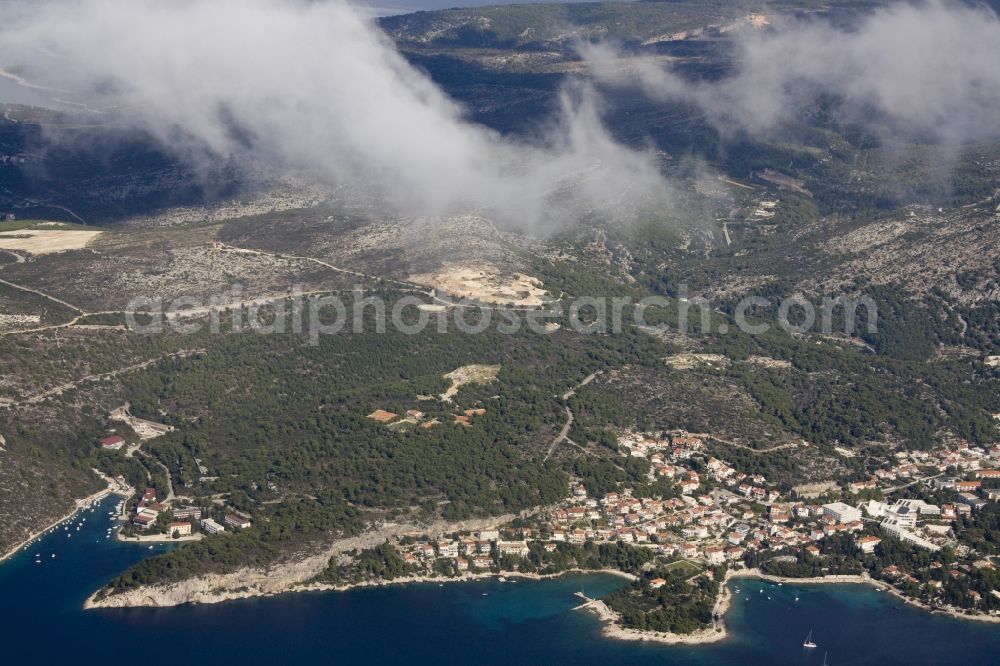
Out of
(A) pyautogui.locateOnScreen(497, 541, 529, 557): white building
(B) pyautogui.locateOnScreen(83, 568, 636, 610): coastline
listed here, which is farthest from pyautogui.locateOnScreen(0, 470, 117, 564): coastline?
(A) pyautogui.locateOnScreen(497, 541, 529, 557): white building

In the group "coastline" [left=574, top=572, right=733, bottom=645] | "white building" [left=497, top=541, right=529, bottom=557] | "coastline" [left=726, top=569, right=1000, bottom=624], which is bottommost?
"coastline" [left=726, top=569, right=1000, bottom=624]

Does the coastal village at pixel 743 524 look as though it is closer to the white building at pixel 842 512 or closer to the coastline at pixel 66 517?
the white building at pixel 842 512

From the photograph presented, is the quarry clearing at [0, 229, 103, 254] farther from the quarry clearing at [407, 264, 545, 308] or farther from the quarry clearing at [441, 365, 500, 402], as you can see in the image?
the quarry clearing at [441, 365, 500, 402]

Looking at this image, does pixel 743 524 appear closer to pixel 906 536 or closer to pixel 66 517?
pixel 906 536

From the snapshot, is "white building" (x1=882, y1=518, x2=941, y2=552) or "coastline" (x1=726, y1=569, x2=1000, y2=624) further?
"white building" (x1=882, y1=518, x2=941, y2=552)

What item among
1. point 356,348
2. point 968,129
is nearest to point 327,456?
point 356,348

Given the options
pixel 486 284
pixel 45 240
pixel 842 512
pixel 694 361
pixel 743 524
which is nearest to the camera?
pixel 743 524

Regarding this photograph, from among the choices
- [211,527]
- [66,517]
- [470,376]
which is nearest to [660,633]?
[211,527]
